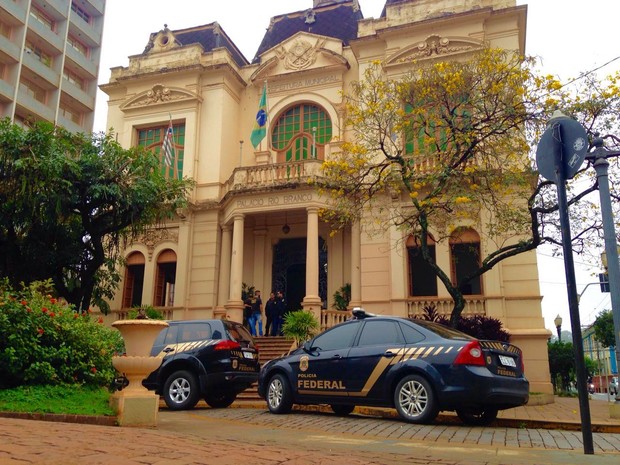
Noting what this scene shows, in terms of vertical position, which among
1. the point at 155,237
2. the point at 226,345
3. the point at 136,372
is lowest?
the point at 136,372

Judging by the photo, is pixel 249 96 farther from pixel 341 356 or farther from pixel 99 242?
pixel 341 356

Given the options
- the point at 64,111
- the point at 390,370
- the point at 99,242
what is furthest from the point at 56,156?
the point at 64,111

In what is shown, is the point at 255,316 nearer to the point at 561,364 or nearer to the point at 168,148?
the point at 168,148

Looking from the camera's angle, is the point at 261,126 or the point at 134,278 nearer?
the point at 261,126

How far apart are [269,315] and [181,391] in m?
7.33

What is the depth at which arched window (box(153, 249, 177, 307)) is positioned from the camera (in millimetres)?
21109

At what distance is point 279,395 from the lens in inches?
371

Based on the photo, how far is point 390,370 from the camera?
8.12 meters

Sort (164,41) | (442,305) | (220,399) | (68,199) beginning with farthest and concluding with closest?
(164,41)
(442,305)
(68,199)
(220,399)

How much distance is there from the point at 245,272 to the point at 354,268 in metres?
4.66

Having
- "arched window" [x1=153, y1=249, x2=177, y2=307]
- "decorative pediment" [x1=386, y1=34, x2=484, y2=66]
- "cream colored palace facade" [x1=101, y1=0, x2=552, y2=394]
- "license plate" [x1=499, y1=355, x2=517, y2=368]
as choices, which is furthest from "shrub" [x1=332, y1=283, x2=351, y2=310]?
"license plate" [x1=499, y1=355, x2=517, y2=368]

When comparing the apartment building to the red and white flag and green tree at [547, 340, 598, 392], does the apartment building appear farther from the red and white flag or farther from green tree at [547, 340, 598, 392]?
green tree at [547, 340, 598, 392]

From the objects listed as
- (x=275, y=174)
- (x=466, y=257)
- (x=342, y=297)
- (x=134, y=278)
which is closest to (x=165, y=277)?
(x=134, y=278)

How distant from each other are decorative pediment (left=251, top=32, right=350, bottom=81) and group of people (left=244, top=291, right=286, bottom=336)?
9073mm
